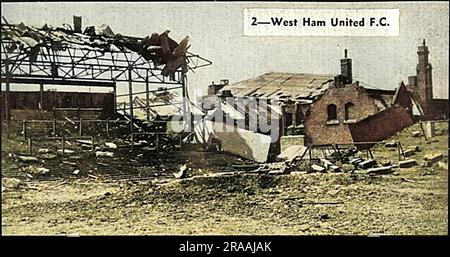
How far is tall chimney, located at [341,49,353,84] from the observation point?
4113 mm

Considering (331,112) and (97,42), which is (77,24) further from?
(331,112)

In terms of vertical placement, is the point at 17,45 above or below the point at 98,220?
above

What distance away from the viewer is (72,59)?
4148mm

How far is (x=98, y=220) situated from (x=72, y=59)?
3.87 feet

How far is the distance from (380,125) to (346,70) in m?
0.47

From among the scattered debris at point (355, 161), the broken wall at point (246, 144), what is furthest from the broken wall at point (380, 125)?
the broken wall at point (246, 144)

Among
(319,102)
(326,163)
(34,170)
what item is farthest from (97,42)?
(326,163)

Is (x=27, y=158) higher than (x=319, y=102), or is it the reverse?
(x=319, y=102)

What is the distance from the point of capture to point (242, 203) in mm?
4070

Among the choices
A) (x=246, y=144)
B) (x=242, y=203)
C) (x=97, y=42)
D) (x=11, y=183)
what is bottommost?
(x=242, y=203)

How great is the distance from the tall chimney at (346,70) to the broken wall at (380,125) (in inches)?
12.4

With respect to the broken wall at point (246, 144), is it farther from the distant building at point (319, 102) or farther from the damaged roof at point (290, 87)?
the damaged roof at point (290, 87)

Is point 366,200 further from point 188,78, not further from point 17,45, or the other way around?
point 17,45
